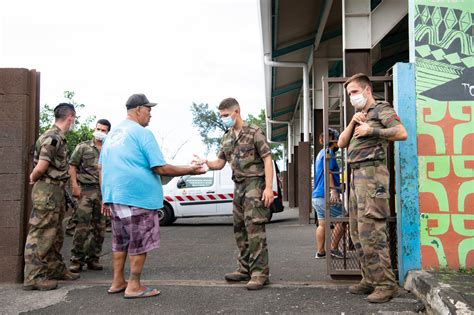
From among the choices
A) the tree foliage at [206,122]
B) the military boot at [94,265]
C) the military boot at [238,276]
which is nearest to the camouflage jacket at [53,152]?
the military boot at [94,265]

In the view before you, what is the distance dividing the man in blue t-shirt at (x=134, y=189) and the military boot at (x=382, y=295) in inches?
79.8

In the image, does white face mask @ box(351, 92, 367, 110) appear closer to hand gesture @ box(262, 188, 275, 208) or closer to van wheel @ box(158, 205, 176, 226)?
hand gesture @ box(262, 188, 275, 208)

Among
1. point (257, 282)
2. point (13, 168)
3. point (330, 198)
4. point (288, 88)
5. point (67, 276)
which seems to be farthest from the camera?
point (288, 88)

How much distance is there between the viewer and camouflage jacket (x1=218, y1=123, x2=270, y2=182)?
5.11 m

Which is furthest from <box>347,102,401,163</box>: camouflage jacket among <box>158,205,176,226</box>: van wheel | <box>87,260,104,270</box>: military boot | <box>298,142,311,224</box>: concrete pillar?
<box>158,205,176,226</box>: van wheel

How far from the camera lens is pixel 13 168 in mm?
5242

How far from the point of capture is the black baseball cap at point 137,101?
4805 millimetres

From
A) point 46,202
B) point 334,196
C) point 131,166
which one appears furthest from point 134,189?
point 334,196

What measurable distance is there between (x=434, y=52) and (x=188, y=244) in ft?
19.2

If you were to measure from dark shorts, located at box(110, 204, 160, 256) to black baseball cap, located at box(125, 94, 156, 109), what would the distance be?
1003 millimetres

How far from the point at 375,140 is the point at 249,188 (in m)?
1.39

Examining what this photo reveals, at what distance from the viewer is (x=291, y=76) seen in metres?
16.9

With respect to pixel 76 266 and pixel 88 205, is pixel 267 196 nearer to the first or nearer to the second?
pixel 88 205

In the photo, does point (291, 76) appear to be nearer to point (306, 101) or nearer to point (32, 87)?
point (306, 101)
